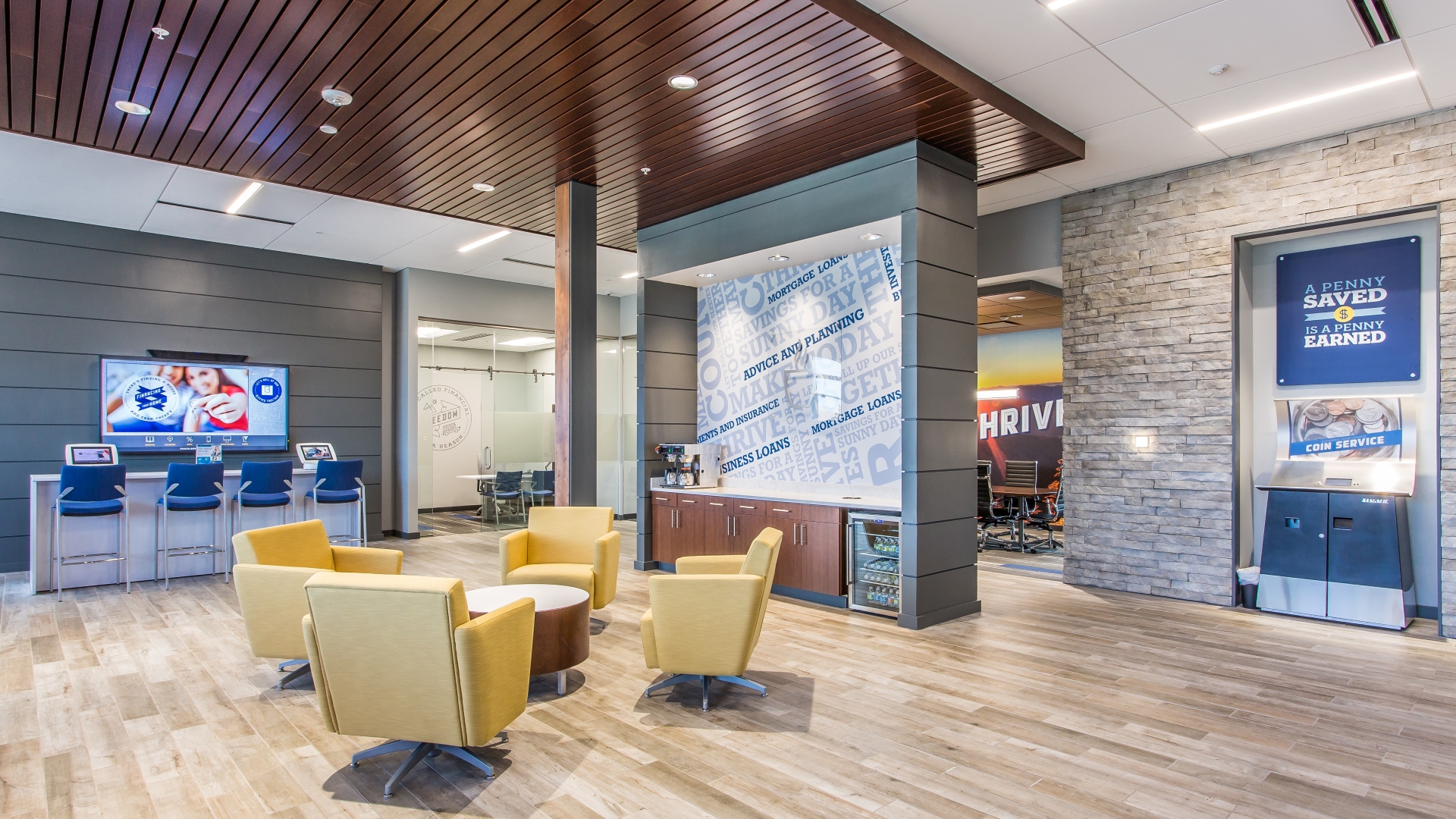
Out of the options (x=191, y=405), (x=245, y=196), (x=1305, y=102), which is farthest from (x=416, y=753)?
(x=191, y=405)

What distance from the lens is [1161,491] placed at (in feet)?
21.0

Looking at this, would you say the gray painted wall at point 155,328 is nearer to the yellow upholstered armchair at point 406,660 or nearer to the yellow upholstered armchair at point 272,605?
the yellow upholstered armchair at point 272,605

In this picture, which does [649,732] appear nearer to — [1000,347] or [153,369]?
[153,369]

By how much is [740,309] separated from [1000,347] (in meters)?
5.99

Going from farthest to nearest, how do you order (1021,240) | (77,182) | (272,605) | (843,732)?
(1021,240), (77,182), (272,605), (843,732)

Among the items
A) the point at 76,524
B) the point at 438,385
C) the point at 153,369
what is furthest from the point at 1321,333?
the point at 153,369

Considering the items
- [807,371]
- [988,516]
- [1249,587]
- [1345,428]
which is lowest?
[1249,587]

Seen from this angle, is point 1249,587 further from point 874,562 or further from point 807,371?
point 807,371

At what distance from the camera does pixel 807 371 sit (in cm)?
705

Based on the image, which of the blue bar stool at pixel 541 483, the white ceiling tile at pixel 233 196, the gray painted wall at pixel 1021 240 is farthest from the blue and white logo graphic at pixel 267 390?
the gray painted wall at pixel 1021 240

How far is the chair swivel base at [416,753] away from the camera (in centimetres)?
304

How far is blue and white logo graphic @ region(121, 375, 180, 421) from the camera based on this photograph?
8.16 metres

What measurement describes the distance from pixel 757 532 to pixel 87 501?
18.7 ft

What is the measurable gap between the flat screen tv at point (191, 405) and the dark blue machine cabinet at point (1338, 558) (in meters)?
10.1
